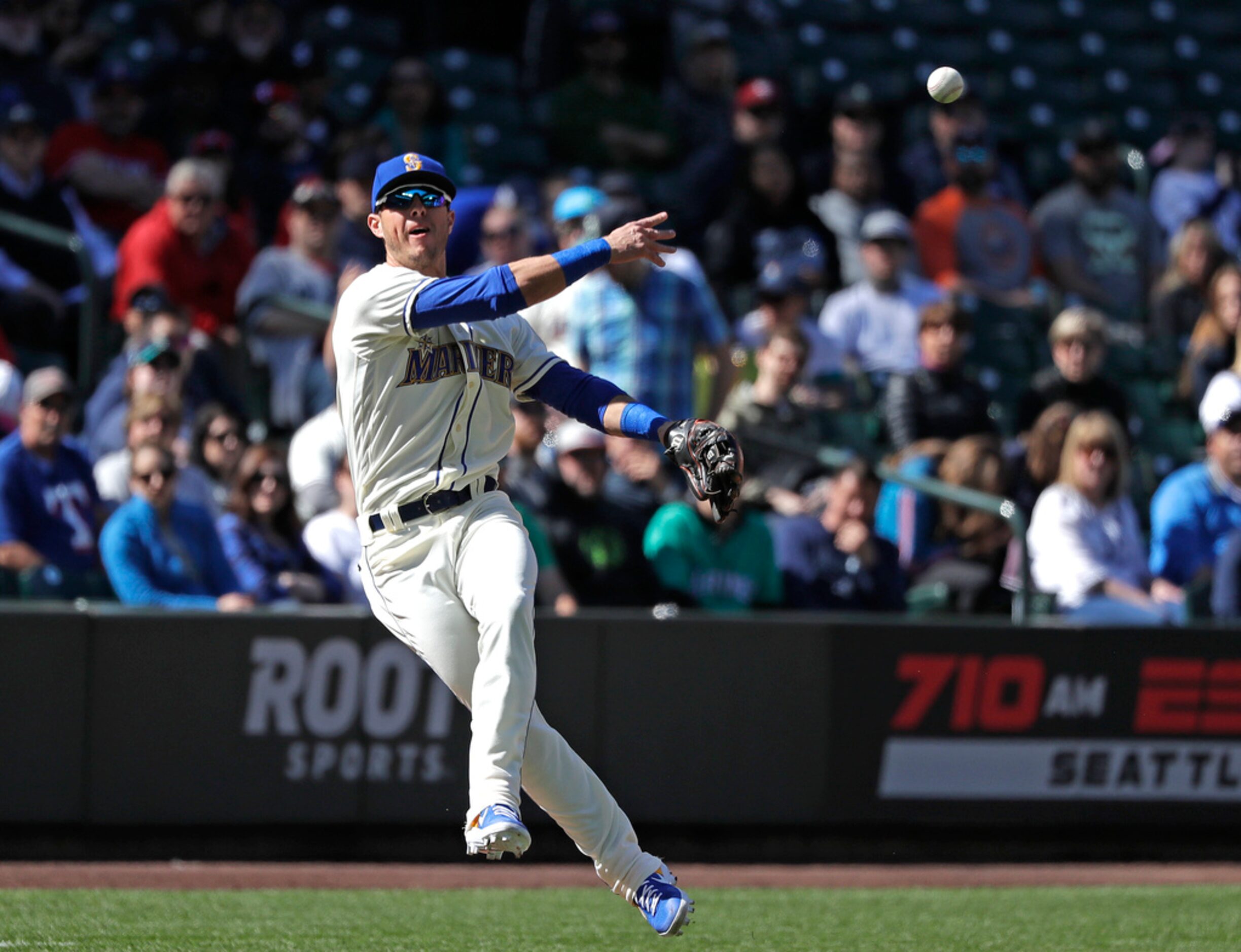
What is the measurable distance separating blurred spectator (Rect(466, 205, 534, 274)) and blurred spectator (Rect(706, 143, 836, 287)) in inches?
74.7

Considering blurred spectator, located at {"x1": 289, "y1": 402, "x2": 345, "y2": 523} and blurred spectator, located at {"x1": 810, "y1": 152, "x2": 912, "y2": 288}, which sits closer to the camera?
blurred spectator, located at {"x1": 289, "y1": 402, "x2": 345, "y2": 523}

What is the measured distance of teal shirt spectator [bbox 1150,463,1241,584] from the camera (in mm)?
8844

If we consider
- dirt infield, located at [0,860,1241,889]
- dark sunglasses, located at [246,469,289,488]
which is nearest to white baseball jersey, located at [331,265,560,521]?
dirt infield, located at [0,860,1241,889]

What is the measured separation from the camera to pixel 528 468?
8211 mm

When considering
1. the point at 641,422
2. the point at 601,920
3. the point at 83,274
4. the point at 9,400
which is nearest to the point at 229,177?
the point at 83,274

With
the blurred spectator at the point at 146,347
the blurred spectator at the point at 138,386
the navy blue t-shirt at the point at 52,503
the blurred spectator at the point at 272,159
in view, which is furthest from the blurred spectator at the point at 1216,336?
the navy blue t-shirt at the point at 52,503

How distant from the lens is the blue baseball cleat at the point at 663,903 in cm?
Answer: 479

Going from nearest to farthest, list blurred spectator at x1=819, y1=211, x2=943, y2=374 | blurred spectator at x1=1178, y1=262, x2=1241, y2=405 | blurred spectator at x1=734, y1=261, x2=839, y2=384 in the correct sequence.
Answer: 1. blurred spectator at x1=734, y1=261, x2=839, y2=384
2. blurred spectator at x1=819, y1=211, x2=943, y2=374
3. blurred spectator at x1=1178, y1=262, x2=1241, y2=405

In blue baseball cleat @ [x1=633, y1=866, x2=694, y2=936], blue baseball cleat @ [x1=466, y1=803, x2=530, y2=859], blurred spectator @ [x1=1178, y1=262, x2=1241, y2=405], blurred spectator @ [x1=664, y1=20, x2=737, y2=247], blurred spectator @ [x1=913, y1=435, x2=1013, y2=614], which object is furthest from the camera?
blurred spectator @ [x1=664, y1=20, x2=737, y2=247]

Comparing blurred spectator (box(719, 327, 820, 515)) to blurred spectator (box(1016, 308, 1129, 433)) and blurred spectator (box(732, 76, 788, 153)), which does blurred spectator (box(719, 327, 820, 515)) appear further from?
blurred spectator (box(732, 76, 788, 153))

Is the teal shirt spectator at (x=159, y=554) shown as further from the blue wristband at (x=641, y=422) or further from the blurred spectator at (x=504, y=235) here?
the blue wristband at (x=641, y=422)

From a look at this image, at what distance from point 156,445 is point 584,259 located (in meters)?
3.52

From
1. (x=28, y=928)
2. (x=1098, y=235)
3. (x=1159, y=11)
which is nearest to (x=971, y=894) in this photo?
(x=28, y=928)

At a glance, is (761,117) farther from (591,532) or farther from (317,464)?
(317,464)
